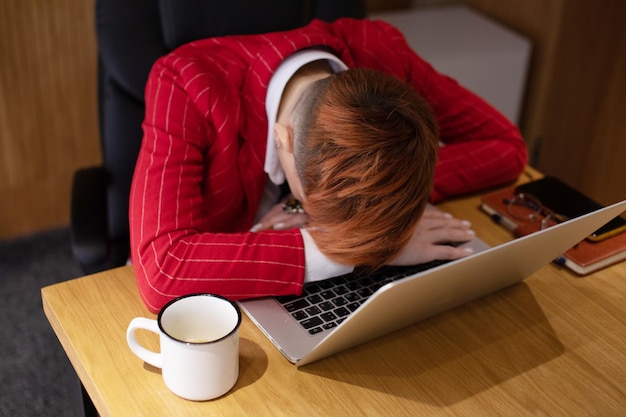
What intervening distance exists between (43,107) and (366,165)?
1.43 m

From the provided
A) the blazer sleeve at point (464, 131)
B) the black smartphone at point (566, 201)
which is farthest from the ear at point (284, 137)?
the black smartphone at point (566, 201)

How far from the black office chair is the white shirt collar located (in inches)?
7.8

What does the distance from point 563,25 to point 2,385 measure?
1778mm

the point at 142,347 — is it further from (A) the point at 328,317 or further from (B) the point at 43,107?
(B) the point at 43,107

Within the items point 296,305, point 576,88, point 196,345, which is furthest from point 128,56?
point 576,88

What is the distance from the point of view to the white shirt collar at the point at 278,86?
1.30m

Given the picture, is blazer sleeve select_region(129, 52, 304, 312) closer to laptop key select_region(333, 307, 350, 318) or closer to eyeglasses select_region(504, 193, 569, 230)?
laptop key select_region(333, 307, 350, 318)

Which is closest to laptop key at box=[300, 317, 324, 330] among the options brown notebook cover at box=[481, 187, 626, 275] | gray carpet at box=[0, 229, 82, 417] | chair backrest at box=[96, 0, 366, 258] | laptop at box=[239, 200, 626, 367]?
laptop at box=[239, 200, 626, 367]

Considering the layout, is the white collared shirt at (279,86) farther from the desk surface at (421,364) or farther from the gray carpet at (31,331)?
the gray carpet at (31,331)

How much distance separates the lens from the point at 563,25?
2254mm

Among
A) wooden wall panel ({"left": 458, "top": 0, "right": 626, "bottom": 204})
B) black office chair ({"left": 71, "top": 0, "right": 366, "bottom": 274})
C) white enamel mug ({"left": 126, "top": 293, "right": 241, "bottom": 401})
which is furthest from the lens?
wooden wall panel ({"left": 458, "top": 0, "right": 626, "bottom": 204})

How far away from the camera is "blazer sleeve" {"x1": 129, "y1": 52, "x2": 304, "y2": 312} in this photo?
110cm

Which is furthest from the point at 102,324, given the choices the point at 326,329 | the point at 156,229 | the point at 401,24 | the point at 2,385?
the point at 401,24

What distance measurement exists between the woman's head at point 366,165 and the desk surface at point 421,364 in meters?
0.15
